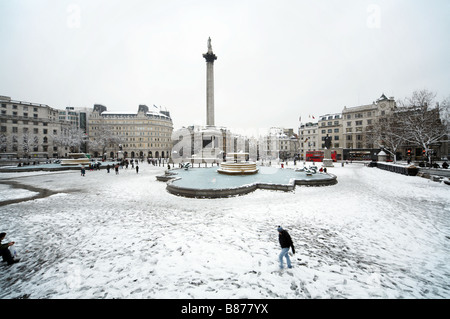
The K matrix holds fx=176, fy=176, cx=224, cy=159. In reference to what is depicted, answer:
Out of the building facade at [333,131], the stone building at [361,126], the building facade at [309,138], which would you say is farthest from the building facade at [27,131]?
the stone building at [361,126]

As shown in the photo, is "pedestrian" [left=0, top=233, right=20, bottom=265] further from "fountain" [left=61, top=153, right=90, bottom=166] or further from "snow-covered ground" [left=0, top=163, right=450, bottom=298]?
"fountain" [left=61, top=153, right=90, bottom=166]

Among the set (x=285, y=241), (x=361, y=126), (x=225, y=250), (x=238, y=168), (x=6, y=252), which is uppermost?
(x=361, y=126)

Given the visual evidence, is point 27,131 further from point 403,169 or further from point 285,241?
point 403,169

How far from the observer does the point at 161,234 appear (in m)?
7.23

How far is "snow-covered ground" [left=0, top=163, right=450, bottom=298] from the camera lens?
437 cm

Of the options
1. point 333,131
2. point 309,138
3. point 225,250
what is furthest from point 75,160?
point 333,131

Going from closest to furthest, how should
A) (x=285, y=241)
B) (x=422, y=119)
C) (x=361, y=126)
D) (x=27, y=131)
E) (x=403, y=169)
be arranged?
1. (x=285, y=241)
2. (x=403, y=169)
3. (x=422, y=119)
4. (x=361, y=126)
5. (x=27, y=131)

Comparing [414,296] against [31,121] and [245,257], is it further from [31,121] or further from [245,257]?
[31,121]

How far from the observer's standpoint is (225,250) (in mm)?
6047
